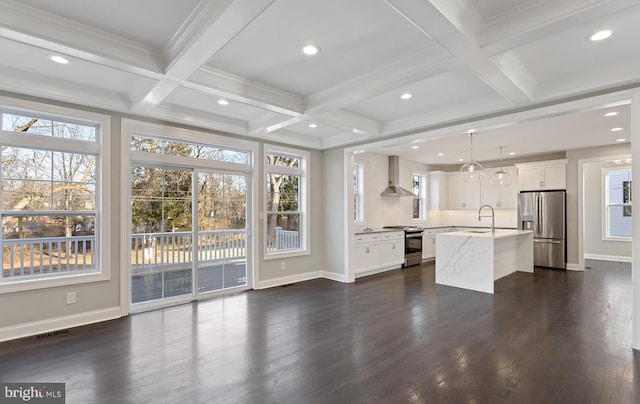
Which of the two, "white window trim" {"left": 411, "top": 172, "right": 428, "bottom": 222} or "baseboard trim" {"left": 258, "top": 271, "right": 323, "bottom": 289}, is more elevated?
"white window trim" {"left": 411, "top": 172, "right": 428, "bottom": 222}

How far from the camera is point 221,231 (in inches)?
201

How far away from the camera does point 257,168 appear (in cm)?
546

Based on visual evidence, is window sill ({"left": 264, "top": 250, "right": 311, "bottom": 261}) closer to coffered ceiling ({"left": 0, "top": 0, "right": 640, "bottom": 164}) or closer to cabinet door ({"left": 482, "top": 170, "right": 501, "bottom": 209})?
coffered ceiling ({"left": 0, "top": 0, "right": 640, "bottom": 164})

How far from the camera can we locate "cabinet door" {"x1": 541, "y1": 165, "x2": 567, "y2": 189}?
709 centimetres

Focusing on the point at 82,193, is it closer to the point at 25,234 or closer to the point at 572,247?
the point at 25,234

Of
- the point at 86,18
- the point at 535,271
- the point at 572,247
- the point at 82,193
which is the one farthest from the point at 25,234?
the point at 572,247

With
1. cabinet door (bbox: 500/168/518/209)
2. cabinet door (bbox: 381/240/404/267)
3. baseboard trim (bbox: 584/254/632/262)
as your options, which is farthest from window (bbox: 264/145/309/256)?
baseboard trim (bbox: 584/254/632/262)

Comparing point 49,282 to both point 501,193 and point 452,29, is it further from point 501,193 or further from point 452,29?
point 501,193

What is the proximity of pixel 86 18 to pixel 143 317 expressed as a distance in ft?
10.6

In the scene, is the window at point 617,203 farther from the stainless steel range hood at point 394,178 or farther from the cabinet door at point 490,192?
the stainless steel range hood at point 394,178

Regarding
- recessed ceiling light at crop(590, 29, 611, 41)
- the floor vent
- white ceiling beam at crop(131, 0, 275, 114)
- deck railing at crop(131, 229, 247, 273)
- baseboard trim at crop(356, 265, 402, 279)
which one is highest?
recessed ceiling light at crop(590, 29, 611, 41)

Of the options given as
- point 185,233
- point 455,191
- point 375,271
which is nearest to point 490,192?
A: point 455,191

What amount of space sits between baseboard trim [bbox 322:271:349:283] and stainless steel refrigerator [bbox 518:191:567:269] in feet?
15.1

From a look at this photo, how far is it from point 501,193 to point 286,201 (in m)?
5.59
